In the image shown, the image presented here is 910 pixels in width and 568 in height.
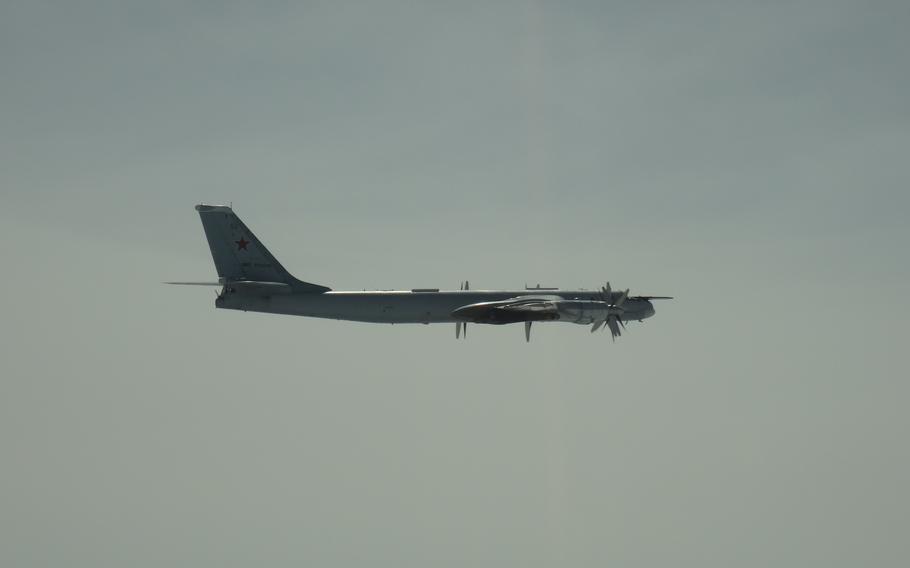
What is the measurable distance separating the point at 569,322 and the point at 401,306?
12.1m

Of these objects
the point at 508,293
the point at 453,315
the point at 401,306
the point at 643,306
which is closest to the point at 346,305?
the point at 401,306

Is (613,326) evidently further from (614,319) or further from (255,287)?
(255,287)

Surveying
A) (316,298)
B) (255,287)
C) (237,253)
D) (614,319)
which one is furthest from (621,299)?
(237,253)

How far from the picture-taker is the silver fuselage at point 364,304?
187 ft

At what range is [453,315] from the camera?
56.2 metres

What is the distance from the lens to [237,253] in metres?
57.8

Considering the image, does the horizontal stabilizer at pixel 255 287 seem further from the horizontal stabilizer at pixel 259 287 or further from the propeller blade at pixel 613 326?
the propeller blade at pixel 613 326

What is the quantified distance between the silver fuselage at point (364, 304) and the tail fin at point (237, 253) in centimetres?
120

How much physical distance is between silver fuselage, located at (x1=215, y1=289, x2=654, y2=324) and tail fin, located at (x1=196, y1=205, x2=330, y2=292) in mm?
1195

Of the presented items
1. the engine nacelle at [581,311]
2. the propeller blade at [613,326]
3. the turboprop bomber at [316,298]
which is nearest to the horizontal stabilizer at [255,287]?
the turboprop bomber at [316,298]

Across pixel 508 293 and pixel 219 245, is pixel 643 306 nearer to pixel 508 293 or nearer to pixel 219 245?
pixel 508 293

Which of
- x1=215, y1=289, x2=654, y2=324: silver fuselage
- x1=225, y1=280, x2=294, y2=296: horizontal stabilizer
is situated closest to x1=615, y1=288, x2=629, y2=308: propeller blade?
x1=215, y1=289, x2=654, y2=324: silver fuselage

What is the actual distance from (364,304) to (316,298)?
11.4ft

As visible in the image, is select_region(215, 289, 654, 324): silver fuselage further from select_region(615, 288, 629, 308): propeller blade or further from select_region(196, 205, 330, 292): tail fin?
select_region(615, 288, 629, 308): propeller blade
